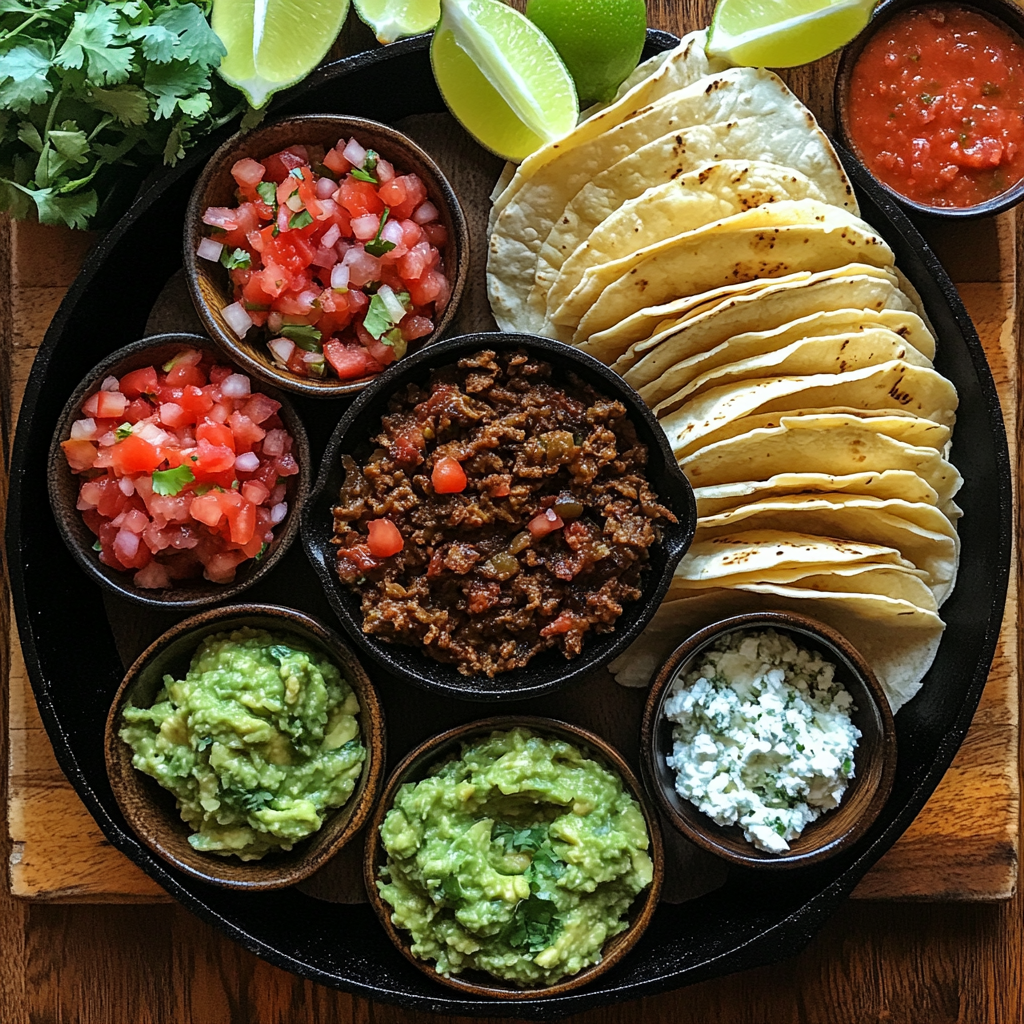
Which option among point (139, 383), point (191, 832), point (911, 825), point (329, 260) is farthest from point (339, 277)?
point (911, 825)

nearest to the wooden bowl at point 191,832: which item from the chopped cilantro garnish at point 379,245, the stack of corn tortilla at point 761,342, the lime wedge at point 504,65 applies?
the stack of corn tortilla at point 761,342

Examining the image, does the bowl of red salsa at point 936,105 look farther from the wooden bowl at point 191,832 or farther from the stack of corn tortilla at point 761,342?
the wooden bowl at point 191,832

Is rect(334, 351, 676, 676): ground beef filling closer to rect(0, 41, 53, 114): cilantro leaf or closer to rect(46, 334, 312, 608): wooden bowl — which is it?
rect(46, 334, 312, 608): wooden bowl

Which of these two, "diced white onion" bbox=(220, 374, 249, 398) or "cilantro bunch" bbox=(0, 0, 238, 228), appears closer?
"cilantro bunch" bbox=(0, 0, 238, 228)

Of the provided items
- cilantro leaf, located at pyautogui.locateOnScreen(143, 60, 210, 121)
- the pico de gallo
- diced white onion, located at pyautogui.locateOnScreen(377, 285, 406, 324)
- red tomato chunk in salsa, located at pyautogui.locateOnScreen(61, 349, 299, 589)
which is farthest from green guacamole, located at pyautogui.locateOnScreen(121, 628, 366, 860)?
cilantro leaf, located at pyautogui.locateOnScreen(143, 60, 210, 121)

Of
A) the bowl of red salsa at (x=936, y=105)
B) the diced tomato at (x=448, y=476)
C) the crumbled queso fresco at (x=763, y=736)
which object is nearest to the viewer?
the diced tomato at (x=448, y=476)

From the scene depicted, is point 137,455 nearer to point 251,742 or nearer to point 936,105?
point 251,742

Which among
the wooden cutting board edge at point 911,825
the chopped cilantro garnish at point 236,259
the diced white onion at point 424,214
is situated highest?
the diced white onion at point 424,214

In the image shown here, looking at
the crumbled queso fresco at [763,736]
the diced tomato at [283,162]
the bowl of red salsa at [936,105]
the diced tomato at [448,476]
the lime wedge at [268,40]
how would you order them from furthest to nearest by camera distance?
the bowl of red salsa at [936,105] → the diced tomato at [283,162] → the lime wedge at [268,40] → the crumbled queso fresco at [763,736] → the diced tomato at [448,476]
